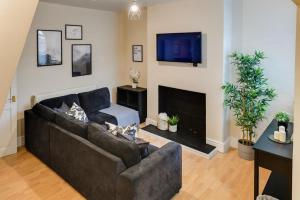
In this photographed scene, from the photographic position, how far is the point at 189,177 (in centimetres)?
334

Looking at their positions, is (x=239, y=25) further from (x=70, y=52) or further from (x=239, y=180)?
(x=70, y=52)

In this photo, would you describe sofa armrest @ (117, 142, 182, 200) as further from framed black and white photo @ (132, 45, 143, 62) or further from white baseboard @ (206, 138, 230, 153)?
framed black and white photo @ (132, 45, 143, 62)

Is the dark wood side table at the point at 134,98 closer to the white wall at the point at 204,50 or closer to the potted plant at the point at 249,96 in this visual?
the white wall at the point at 204,50

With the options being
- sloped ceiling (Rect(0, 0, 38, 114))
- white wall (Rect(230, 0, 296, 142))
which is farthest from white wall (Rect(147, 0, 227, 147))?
sloped ceiling (Rect(0, 0, 38, 114))

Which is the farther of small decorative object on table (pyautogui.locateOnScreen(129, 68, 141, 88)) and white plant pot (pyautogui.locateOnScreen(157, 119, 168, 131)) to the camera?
small decorative object on table (pyautogui.locateOnScreen(129, 68, 141, 88))

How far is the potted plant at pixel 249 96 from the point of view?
3578mm

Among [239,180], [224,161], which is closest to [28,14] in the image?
[239,180]

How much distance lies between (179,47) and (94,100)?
6.70ft

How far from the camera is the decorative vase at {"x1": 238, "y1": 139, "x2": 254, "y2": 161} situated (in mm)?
3789

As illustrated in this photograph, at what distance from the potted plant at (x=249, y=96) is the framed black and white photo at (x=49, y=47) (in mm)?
3177

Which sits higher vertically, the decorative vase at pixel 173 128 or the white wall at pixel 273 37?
the white wall at pixel 273 37

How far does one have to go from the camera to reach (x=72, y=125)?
10.1ft

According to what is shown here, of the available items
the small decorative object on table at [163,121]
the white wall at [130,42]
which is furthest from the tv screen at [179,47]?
the small decorative object on table at [163,121]

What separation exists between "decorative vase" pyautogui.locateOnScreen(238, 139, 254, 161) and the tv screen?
1579 millimetres
